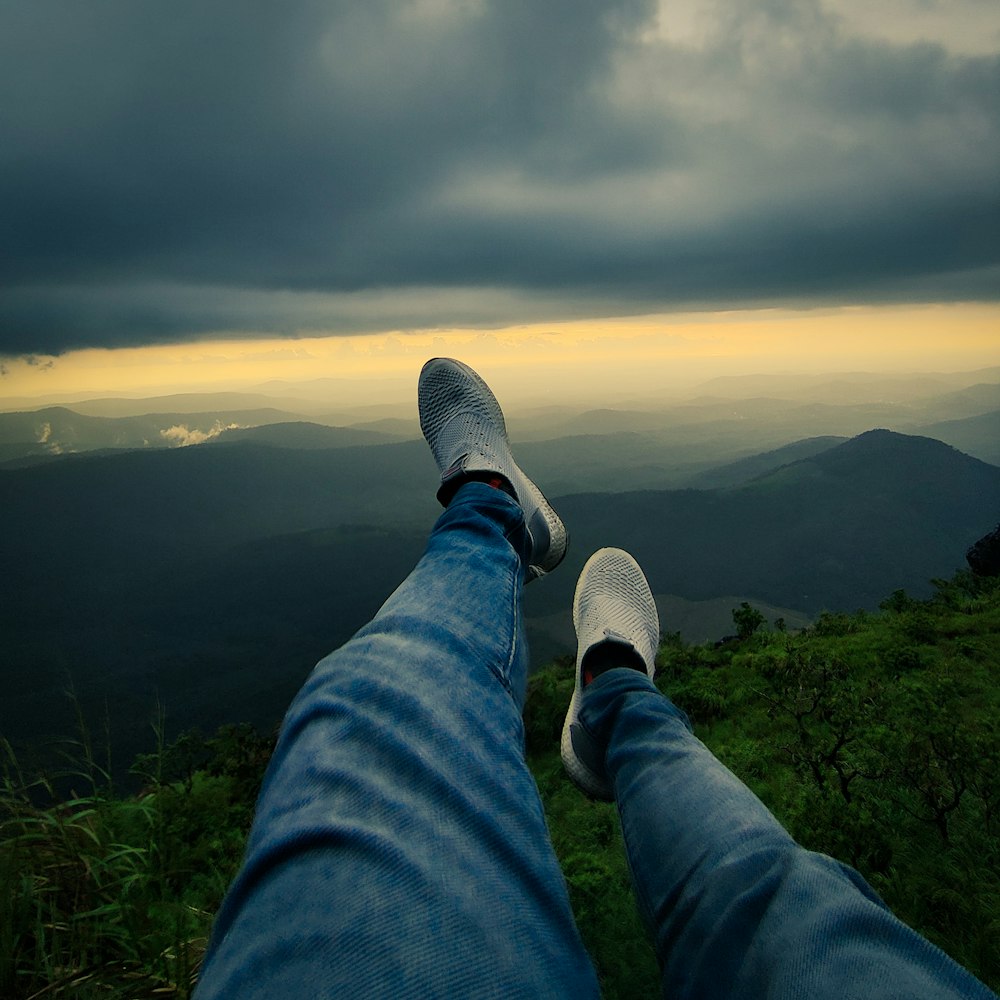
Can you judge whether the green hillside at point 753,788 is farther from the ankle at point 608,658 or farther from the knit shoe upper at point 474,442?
the knit shoe upper at point 474,442

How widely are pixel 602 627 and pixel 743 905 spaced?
2.10m

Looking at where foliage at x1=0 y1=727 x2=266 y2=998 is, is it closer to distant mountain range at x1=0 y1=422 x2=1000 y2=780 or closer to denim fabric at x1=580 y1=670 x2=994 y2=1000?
denim fabric at x1=580 y1=670 x2=994 y2=1000

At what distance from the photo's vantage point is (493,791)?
1.16 m

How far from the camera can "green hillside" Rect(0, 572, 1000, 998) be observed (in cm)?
189

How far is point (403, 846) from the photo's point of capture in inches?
37.8

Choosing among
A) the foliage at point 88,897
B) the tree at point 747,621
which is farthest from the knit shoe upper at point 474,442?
the tree at point 747,621

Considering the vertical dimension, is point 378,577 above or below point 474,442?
below

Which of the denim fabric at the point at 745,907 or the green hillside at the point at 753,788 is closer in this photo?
the denim fabric at the point at 745,907

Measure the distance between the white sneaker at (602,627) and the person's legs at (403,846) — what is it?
114cm

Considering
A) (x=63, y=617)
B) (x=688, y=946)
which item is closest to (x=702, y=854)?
(x=688, y=946)

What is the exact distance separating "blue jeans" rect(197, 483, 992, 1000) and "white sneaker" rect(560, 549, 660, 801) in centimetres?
93

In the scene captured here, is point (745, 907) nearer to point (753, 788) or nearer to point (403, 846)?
point (403, 846)

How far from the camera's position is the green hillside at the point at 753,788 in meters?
1.89

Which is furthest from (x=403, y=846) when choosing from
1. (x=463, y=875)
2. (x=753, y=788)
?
(x=753, y=788)
